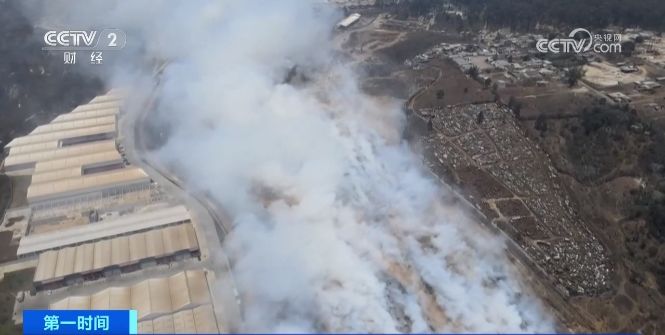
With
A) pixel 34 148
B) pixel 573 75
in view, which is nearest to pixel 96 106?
pixel 34 148

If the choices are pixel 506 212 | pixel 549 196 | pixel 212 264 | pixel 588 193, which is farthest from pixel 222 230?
pixel 588 193

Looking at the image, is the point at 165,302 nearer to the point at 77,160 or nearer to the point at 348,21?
the point at 77,160

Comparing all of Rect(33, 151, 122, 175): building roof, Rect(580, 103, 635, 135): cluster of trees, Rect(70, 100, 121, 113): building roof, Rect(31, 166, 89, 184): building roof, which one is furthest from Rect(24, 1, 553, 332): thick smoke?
Rect(580, 103, 635, 135): cluster of trees

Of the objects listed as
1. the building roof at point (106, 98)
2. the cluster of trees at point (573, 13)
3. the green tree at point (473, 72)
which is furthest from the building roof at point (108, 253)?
the cluster of trees at point (573, 13)

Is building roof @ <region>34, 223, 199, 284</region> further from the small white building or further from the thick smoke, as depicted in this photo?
the small white building

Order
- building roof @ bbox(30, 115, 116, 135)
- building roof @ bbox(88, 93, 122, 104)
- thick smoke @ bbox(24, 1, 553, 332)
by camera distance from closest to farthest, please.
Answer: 1. thick smoke @ bbox(24, 1, 553, 332)
2. building roof @ bbox(30, 115, 116, 135)
3. building roof @ bbox(88, 93, 122, 104)

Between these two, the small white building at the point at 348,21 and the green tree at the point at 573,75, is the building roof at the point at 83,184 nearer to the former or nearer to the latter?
the small white building at the point at 348,21

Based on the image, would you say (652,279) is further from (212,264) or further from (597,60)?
(597,60)
